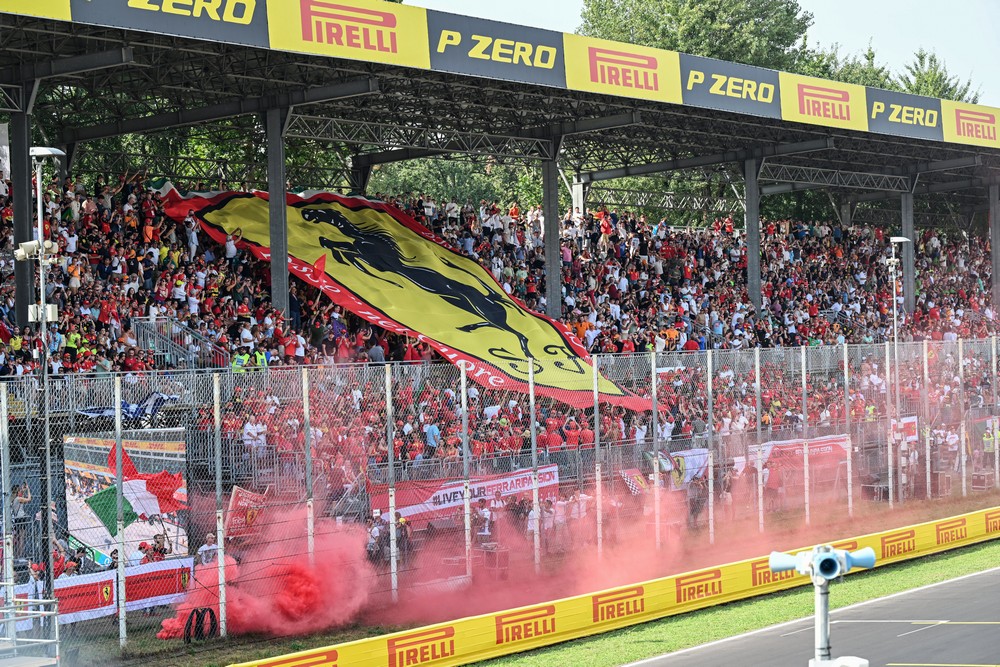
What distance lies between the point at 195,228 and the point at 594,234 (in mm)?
13373

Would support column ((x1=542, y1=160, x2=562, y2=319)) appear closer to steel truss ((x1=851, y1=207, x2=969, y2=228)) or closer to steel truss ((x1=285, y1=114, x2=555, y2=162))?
steel truss ((x1=285, y1=114, x2=555, y2=162))

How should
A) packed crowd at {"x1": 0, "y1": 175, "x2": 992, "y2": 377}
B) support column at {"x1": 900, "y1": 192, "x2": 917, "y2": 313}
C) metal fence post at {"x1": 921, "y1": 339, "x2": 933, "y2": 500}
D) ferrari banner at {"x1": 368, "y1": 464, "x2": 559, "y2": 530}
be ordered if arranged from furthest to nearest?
support column at {"x1": 900, "y1": 192, "x2": 917, "y2": 313} → metal fence post at {"x1": 921, "y1": 339, "x2": 933, "y2": 500} → packed crowd at {"x1": 0, "y1": 175, "x2": 992, "y2": 377} → ferrari banner at {"x1": 368, "y1": 464, "x2": 559, "y2": 530}

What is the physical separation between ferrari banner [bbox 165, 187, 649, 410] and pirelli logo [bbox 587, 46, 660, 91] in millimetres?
5863

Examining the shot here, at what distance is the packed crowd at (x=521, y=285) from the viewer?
23.6 m

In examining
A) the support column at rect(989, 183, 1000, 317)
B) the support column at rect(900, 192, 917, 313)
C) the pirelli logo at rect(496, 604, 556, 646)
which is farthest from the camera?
the support column at rect(989, 183, 1000, 317)

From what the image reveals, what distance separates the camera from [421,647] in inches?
630

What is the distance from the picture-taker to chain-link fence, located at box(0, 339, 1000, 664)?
15883mm

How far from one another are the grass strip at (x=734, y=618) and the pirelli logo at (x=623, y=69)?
41.8 feet

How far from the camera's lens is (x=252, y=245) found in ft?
95.0

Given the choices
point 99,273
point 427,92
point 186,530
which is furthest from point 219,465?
point 427,92

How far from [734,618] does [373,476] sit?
6.06 m

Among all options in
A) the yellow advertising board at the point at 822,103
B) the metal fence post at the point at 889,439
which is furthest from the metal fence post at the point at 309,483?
the yellow advertising board at the point at 822,103

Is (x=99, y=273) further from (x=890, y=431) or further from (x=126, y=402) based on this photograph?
(x=890, y=431)

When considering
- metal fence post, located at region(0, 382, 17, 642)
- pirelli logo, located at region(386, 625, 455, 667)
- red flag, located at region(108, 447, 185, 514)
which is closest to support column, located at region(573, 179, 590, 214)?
pirelli logo, located at region(386, 625, 455, 667)
